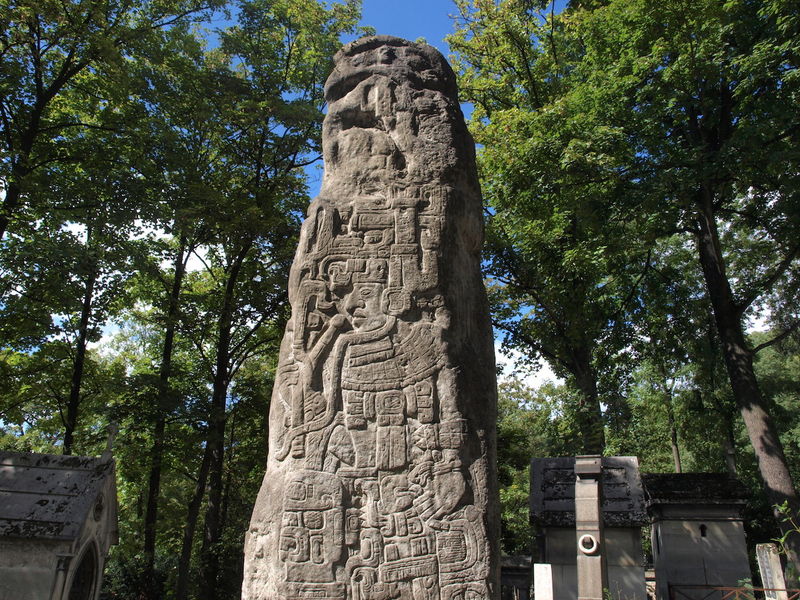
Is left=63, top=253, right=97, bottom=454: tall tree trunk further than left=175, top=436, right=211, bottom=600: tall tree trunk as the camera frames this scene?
Yes

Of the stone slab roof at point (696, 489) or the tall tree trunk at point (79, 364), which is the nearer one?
the stone slab roof at point (696, 489)

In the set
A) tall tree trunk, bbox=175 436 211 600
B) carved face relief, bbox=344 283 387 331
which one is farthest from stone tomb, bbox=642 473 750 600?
tall tree trunk, bbox=175 436 211 600

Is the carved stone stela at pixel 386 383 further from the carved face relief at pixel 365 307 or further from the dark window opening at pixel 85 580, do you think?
the dark window opening at pixel 85 580

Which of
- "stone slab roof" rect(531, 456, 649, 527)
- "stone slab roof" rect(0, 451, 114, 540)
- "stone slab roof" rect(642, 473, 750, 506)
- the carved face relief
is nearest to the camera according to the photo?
the carved face relief

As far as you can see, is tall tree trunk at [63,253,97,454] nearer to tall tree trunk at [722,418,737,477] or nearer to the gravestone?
the gravestone

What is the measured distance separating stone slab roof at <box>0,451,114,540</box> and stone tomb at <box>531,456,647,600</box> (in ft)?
19.9

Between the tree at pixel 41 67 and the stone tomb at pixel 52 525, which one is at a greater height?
the tree at pixel 41 67

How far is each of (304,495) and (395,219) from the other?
91.0 inches

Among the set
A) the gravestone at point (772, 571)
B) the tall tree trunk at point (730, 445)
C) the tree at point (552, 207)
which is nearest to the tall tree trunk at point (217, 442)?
the tree at point (552, 207)

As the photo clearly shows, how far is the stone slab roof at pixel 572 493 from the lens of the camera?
9094 mm

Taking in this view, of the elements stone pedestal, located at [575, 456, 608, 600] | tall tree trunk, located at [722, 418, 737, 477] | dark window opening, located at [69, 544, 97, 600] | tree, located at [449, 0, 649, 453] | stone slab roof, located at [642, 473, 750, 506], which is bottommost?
dark window opening, located at [69, 544, 97, 600]

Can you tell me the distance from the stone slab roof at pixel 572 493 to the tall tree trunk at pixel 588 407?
3.35 m

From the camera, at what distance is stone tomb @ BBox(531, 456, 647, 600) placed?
8.95 m

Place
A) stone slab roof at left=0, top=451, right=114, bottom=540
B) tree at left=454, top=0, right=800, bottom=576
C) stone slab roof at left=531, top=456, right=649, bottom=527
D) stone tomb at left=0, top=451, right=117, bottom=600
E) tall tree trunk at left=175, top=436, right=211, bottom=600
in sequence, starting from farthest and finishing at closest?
1. tall tree trunk at left=175, top=436, right=211, bottom=600
2. tree at left=454, top=0, right=800, bottom=576
3. stone slab roof at left=531, top=456, right=649, bottom=527
4. stone slab roof at left=0, top=451, right=114, bottom=540
5. stone tomb at left=0, top=451, right=117, bottom=600
